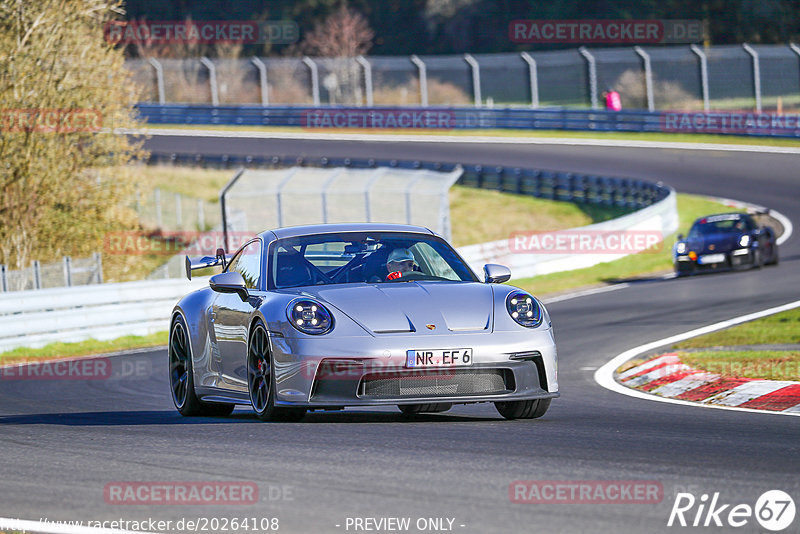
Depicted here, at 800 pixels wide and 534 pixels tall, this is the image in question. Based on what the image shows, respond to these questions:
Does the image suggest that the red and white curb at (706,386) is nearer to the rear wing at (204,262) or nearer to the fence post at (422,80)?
the rear wing at (204,262)

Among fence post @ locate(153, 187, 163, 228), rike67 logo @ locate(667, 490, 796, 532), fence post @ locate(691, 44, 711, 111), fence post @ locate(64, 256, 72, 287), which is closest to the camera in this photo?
rike67 logo @ locate(667, 490, 796, 532)

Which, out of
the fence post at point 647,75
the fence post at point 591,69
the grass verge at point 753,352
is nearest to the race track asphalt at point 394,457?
the grass verge at point 753,352

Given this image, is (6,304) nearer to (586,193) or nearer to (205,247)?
(205,247)

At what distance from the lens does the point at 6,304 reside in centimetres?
1766

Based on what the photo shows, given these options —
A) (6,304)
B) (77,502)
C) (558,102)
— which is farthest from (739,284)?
(558,102)

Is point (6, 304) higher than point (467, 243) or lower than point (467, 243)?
higher

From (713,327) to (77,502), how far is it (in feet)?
35.7

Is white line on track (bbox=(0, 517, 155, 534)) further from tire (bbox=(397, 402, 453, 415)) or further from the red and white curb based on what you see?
the red and white curb

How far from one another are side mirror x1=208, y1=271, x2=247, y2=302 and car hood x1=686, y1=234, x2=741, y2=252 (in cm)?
1531

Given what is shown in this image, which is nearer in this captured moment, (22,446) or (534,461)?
(534,461)

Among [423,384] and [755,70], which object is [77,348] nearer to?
[423,384]

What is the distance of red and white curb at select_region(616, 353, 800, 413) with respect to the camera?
936cm

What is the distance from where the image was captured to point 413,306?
26.3 feet

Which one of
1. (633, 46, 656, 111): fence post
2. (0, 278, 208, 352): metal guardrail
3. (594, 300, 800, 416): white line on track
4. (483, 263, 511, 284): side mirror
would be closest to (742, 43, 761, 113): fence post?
(633, 46, 656, 111): fence post
